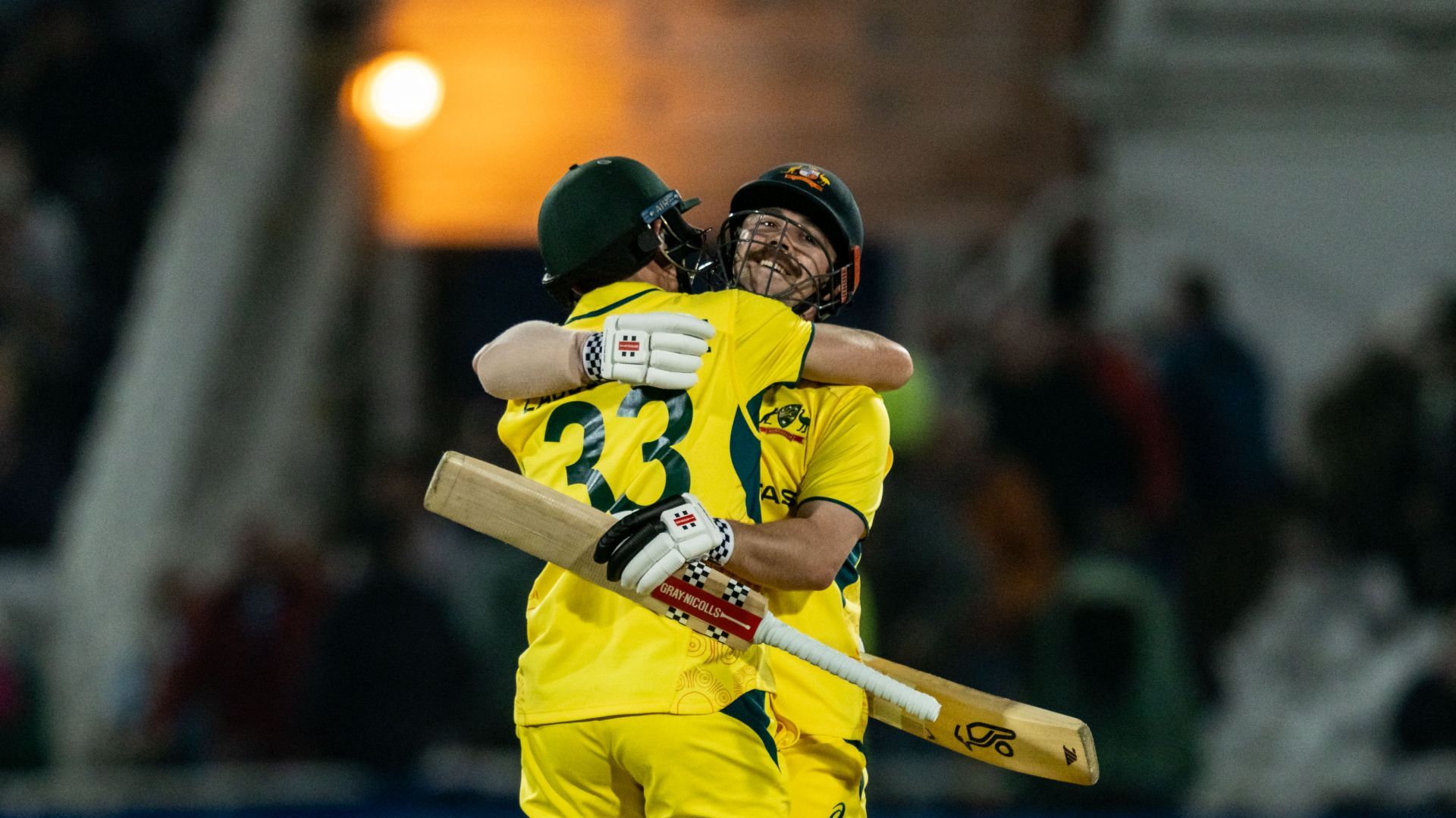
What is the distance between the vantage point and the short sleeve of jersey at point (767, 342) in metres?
3.22

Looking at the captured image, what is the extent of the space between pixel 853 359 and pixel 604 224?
529 millimetres

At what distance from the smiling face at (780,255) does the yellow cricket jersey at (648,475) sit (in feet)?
1.02

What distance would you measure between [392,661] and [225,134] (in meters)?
4.66

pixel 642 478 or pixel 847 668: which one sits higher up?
pixel 642 478

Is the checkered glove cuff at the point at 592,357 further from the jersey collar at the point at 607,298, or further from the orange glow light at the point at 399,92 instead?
the orange glow light at the point at 399,92

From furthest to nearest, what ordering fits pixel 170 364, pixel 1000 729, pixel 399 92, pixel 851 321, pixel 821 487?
pixel 851 321, pixel 399 92, pixel 170 364, pixel 1000 729, pixel 821 487

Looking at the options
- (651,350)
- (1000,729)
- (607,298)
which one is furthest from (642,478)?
(1000,729)

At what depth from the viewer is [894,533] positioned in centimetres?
800

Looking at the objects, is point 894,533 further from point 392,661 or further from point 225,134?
point 225,134

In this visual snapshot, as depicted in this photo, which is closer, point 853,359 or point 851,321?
point 853,359

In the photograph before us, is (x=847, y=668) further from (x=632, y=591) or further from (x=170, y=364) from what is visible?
(x=170, y=364)

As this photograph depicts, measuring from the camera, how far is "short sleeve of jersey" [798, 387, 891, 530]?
3.46 meters

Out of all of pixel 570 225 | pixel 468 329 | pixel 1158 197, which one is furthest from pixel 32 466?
pixel 570 225

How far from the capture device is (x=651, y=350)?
3.05 meters
